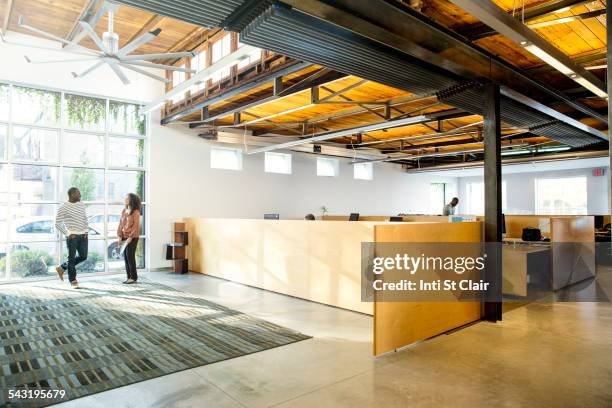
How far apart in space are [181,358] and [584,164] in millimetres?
13210

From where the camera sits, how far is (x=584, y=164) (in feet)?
39.4

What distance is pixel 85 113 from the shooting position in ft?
26.6

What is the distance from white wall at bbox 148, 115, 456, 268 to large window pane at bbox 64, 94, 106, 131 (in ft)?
3.53

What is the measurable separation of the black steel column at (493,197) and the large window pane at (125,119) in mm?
7237

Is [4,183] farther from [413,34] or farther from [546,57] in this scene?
[546,57]

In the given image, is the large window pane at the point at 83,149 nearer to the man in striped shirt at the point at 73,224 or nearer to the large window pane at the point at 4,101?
the large window pane at the point at 4,101

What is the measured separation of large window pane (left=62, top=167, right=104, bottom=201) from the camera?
25.9 ft

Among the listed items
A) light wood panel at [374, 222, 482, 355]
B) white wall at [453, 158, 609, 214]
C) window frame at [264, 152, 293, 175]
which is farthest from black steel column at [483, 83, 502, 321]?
white wall at [453, 158, 609, 214]

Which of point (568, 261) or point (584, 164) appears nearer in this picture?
point (568, 261)

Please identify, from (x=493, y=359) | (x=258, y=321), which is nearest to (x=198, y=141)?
(x=258, y=321)

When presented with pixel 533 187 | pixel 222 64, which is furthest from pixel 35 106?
pixel 533 187

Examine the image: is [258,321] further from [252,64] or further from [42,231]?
[42,231]

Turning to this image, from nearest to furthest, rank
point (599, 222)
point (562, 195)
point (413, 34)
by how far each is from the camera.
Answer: point (413, 34) < point (599, 222) < point (562, 195)

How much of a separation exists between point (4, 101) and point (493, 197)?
27.8 feet
